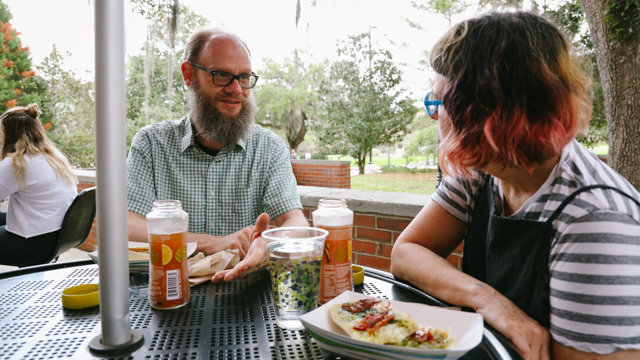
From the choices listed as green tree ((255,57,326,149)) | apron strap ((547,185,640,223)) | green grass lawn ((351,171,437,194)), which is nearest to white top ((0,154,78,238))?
apron strap ((547,185,640,223))

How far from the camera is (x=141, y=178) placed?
1.77 metres

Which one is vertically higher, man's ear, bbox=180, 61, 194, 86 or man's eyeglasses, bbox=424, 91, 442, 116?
man's ear, bbox=180, 61, 194, 86

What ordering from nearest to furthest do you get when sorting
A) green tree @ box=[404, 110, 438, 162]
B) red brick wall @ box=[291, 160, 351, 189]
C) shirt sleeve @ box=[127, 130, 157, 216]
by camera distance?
shirt sleeve @ box=[127, 130, 157, 216] < red brick wall @ box=[291, 160, 351, 189] < green tree @ box=[404, 110, 438, 162]

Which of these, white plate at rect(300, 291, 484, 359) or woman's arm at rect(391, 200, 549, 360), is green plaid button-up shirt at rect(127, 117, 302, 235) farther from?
white plate at rect(300, 291, 484, 359)

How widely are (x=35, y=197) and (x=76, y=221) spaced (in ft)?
1.40

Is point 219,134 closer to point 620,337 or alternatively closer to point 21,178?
point 620,337

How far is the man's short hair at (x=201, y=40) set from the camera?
186 cm

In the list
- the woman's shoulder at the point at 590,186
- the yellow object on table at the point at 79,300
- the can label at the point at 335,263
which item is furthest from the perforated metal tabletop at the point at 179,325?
the woman's shoulder at the point at 590,186

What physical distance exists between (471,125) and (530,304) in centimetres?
43

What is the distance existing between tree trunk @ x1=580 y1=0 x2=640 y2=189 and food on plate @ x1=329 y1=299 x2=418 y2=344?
3573mm

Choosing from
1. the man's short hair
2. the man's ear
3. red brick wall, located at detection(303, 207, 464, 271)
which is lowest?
red brick wall, located at detection(303, 207, 464, 271)

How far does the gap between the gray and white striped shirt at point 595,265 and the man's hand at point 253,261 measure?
0.64 m

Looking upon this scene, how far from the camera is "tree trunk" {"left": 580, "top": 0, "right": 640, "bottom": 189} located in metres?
3.17

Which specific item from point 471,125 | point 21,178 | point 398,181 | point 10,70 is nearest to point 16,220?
point 21,178
